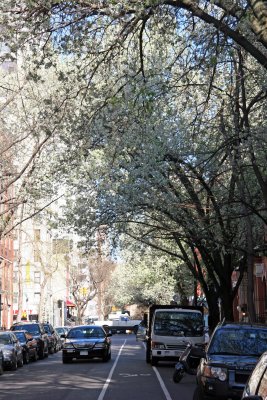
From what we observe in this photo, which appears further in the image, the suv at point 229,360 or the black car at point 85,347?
the black car at point 85,347

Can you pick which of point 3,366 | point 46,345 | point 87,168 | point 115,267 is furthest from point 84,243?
point 115,267

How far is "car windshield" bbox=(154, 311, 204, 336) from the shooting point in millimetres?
25891

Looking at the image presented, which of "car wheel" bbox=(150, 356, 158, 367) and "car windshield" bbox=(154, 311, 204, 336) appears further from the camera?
"car windshield" bbox=(154, 311, 204, 336)

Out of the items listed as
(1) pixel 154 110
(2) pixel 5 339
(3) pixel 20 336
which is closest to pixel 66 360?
(2) pixel 5 339

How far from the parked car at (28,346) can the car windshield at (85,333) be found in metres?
2.64

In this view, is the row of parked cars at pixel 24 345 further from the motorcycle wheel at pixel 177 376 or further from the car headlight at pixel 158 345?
the motorcycle wheel at pixel 177 376

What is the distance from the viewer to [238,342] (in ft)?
43.2

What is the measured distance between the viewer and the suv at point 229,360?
1148cm

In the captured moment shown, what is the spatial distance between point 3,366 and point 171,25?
620 inches

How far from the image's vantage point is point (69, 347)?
27.7 meters

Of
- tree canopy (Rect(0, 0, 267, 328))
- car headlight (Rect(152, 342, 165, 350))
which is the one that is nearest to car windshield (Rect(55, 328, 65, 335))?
tree canopy (Rect(0, 0, 267, 328))

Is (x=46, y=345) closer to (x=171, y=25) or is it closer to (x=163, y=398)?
(x=163, y=398)

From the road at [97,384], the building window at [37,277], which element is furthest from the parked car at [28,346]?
the building window at [37,277]

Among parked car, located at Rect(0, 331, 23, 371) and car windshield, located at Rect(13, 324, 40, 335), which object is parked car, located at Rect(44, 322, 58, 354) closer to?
car windshield, located at Rect(13, 324, 40, 335)
